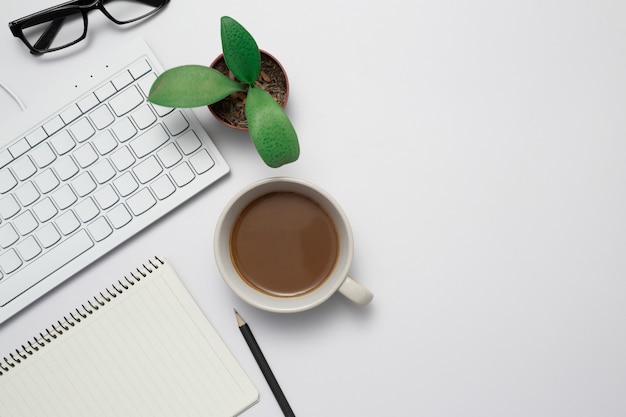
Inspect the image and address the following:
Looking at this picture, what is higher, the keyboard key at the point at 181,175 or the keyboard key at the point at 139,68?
the keyboard key at the point at 139,68

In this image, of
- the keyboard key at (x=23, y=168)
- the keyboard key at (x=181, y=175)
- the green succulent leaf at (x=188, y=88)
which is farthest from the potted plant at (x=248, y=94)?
the keyboard key at (x=23, y=168)

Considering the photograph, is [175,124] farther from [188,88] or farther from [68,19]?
[68,19]

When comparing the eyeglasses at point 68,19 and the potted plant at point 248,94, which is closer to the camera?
the potted plant at point 248,94

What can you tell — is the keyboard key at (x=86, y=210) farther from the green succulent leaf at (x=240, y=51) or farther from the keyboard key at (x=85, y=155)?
the green succulent leaf at (x=240, y=51)

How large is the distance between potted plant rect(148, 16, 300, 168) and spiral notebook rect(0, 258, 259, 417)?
0.21 m

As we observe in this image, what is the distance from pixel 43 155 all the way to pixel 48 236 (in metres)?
0.10

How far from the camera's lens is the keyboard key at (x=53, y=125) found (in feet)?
2.05

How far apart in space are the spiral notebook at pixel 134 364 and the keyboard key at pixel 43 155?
0.17 m

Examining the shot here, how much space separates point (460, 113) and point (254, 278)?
1.11 ft

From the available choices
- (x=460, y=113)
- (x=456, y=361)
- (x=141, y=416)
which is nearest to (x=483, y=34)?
(x=460, y=113)

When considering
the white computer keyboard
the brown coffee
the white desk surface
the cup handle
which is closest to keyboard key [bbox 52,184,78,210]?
the white computer keyboard

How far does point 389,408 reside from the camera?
0.65m

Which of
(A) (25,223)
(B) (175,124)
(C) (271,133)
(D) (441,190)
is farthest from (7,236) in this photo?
(D) (441,190)

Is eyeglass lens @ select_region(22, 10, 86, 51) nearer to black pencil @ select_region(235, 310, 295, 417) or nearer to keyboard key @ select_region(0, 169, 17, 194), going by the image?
keyboard key @ select_region(0, 169, 17, 194)
